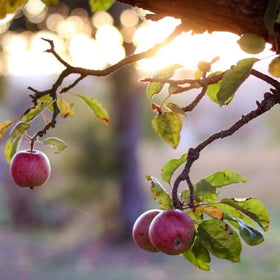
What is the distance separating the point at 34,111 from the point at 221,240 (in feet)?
1.01

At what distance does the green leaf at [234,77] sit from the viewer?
601 mm

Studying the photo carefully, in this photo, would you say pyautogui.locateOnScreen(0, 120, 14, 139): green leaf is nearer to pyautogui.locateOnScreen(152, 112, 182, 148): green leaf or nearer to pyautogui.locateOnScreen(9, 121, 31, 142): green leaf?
pyautogui.locateOnScreen(9, 121, 31, 142): green leaf

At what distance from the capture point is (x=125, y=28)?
6.22 meters

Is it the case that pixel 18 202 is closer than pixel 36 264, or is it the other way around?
pixel 36 264

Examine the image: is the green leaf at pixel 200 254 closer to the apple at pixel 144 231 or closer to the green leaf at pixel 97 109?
the apple at pixel 144 231

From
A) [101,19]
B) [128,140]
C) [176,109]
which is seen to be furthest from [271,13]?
[128,140]

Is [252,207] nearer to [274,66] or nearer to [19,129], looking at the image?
[274,66]

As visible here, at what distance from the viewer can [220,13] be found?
650 millimetres

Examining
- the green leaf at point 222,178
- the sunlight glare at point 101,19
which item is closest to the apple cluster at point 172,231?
the green leaf at point 222,178

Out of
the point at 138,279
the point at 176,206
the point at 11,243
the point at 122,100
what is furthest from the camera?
the point at 11,243

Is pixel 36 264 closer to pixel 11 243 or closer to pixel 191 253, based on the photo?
pixel 11 243

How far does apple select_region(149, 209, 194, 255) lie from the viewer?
2.03 feet

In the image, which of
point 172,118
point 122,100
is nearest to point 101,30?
point 122,100

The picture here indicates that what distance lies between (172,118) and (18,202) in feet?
25.3
